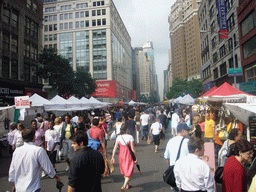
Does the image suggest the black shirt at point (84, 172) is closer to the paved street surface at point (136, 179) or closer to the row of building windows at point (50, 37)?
the paved street surface at point (136, 179)

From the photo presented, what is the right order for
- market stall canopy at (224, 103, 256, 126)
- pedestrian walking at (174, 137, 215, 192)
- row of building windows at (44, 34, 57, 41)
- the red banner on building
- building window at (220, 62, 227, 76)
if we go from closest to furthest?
pedestrian walking at (174, 137, 215, 192)
market stall canopy at (224, 103, 256, 126)
building window at (220, 62, 227, 76)
the red banner on building
row of building windows at (44, 34, 57, 41)

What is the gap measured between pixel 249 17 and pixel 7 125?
73.0 feet

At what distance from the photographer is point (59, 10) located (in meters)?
63.6

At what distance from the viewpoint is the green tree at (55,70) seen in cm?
2773

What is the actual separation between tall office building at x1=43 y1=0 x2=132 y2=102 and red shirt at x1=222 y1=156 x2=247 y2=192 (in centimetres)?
5823

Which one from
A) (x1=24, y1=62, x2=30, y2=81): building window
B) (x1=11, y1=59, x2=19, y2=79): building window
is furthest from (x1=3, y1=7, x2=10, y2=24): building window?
(x1=24, y1=62, x2=30, y2=81): building window

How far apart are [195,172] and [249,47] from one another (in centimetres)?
2156

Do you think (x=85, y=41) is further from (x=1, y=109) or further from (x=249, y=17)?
(x=1, y=109)

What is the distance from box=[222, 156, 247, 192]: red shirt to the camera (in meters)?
2.71

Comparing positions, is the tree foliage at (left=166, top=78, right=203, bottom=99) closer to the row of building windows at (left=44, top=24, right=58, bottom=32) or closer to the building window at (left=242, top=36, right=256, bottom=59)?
the building window at (left=242, top=36, right=256, bottom=59)

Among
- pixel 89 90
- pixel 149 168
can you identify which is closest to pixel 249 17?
pixel 149 168

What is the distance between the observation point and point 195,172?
290 centimetres

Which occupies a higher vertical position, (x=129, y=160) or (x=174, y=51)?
(x=174, y=51)

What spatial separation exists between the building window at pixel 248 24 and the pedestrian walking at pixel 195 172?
67.3 feet
